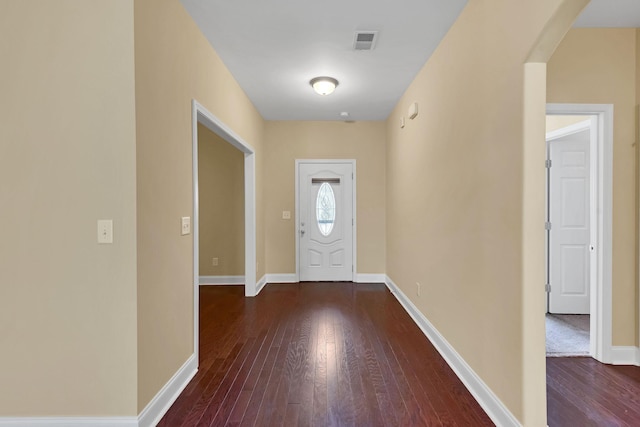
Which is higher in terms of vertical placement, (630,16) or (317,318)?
(630,16)

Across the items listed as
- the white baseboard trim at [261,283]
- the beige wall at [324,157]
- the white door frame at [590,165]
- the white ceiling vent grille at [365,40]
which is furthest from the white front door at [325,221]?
the white door frame at [590,165]

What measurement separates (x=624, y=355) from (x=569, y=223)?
1.54 metres

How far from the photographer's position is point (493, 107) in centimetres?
191

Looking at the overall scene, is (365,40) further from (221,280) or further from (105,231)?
(221,280)

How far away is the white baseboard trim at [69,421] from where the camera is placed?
5.57ft

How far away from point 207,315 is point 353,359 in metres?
1.97

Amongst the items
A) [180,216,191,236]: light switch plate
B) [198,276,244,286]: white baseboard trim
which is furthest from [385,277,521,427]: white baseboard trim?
[198,276,244,286]: white baseboard trim

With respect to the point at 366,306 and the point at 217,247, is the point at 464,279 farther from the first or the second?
the point at 217,247

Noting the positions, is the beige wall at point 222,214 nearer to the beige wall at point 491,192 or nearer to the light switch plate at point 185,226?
the light switch plate at point 185,226

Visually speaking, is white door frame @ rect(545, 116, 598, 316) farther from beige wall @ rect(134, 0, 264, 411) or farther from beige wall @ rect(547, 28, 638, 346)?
beige wall @ rect(134, 0, 264, 411)

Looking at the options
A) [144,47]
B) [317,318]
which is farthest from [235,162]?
[144,47]

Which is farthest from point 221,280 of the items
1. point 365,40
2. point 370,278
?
point 365,40

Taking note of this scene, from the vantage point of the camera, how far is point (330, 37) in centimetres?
271

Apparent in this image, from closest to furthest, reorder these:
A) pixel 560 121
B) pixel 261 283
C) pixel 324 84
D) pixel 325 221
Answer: pixel 560 121
pixel 324 84
pixel 261 283
pixel 325 221
